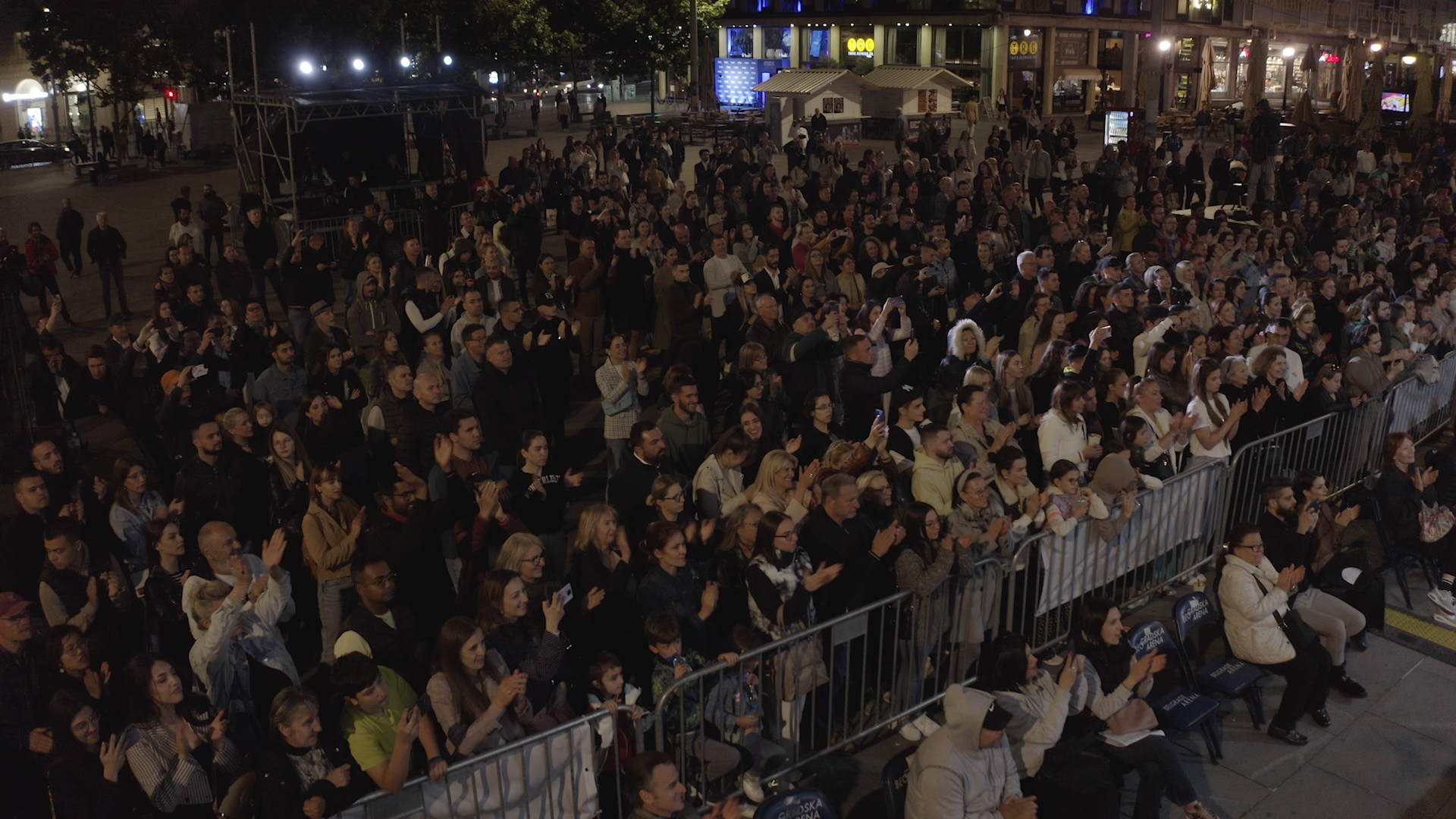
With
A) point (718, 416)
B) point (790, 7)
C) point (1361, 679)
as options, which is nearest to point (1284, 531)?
point (1361, 679)

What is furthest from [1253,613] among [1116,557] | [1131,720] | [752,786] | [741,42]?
[741,42]

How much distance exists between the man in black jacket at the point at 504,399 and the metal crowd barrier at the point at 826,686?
120 inches

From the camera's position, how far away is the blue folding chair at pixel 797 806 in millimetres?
4977

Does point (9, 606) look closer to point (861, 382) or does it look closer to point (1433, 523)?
point (861, 382)

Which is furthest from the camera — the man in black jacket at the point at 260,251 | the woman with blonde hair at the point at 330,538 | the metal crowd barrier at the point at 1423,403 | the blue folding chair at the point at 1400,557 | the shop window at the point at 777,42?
the shop window at the point at 777,42

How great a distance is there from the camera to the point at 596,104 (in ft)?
161

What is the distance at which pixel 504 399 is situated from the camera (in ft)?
27.1

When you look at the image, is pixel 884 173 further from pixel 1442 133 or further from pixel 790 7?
pixel 790 7

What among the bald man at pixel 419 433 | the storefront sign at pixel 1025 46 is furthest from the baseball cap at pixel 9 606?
the storefront sign at pixel 1025 46

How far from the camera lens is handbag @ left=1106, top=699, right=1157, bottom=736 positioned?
6078mm

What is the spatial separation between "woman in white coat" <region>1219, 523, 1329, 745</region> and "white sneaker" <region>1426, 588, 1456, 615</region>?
2.18 metres

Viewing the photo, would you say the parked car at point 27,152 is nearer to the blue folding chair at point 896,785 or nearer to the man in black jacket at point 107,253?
the man in black jacket at point 107,253

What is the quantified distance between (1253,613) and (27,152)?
47994 mm

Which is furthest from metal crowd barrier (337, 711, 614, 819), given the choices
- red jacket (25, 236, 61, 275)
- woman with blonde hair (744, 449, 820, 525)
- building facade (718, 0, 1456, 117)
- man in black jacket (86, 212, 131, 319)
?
building facade (718, 0, 1456, 117)
